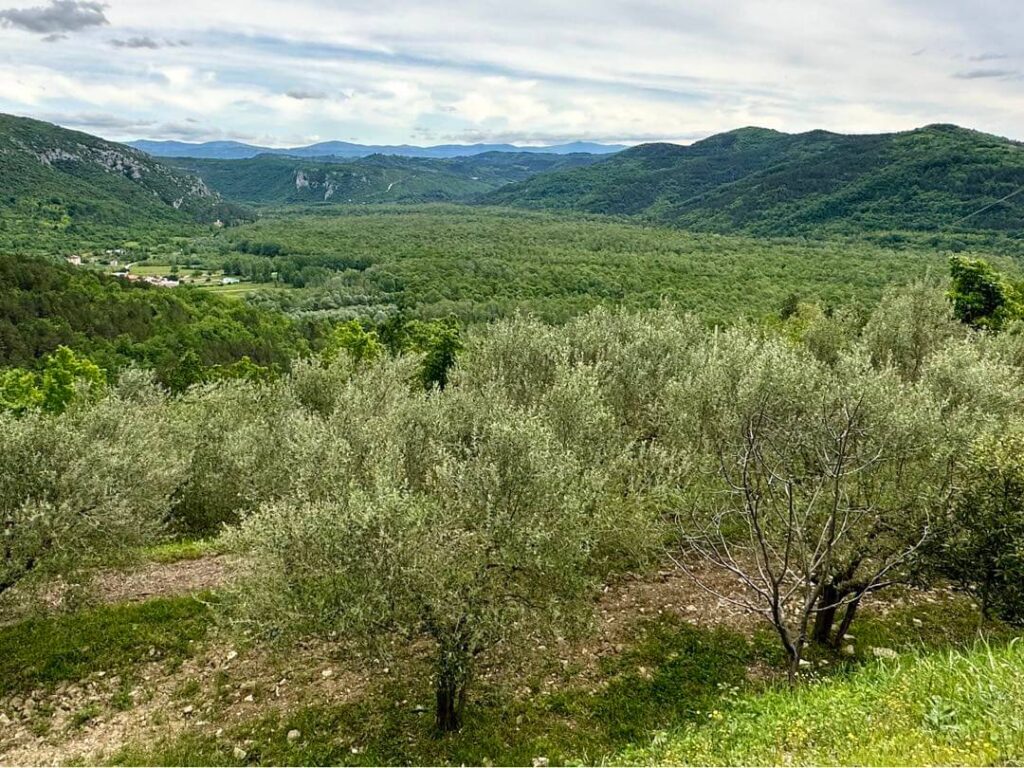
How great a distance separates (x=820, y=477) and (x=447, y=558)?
31.0 ft

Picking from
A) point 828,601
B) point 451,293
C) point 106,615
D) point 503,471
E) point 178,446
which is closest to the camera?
point 503,471

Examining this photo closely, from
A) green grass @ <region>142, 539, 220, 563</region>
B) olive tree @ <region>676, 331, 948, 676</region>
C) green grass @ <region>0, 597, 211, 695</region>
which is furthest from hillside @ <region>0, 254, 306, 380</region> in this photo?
olive tree @ <region>676, 331, 948, 676</region>

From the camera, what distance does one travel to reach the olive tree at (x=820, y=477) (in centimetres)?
1411

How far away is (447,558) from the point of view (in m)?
13.6

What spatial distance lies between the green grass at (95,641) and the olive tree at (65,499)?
2.56 metres

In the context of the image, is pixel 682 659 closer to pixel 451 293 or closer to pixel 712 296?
pixel 712 296

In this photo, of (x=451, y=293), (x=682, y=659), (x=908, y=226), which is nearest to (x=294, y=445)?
(x=682, y=659)

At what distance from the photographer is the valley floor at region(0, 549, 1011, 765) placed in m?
14.1

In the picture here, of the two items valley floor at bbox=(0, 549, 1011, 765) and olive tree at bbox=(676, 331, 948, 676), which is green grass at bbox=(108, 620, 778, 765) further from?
olive tree at bbox=(676, 331, 948, 676)

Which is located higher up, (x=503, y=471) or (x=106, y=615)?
(x=503, y=471)

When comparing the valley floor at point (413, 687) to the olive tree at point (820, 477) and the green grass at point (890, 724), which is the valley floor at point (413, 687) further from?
the olive tree at point (820, 477)

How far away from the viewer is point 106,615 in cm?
1958

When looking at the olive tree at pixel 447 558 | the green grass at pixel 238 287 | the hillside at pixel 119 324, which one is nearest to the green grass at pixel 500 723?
the olive tree at pixel 447 558

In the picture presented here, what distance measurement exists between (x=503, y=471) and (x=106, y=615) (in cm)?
1508
